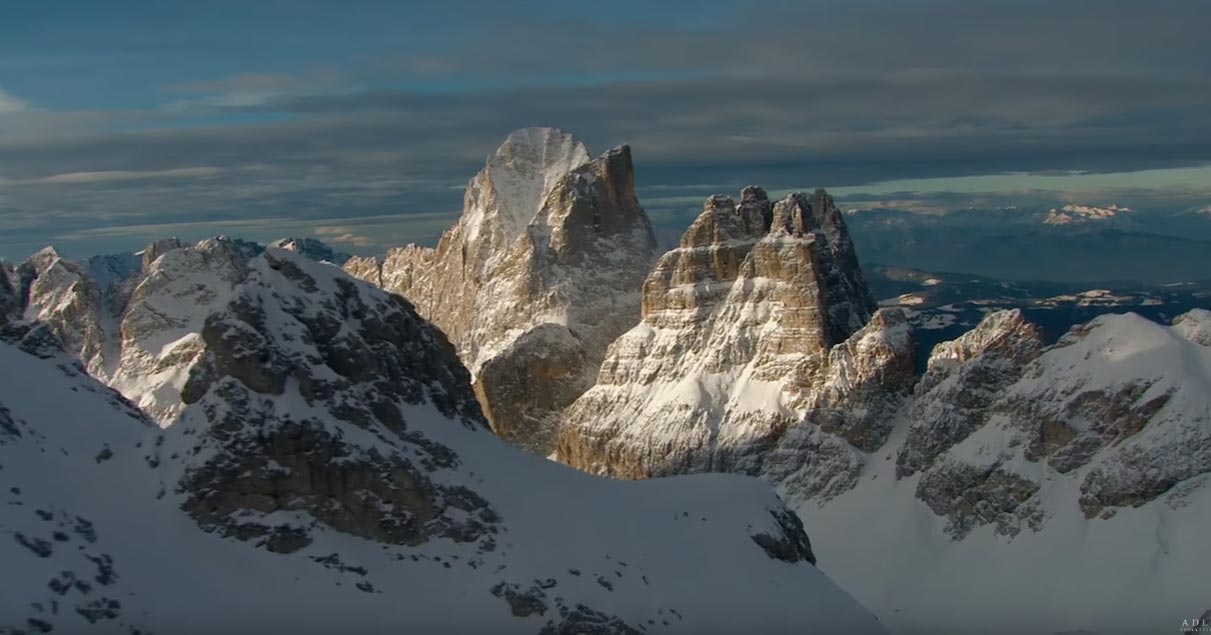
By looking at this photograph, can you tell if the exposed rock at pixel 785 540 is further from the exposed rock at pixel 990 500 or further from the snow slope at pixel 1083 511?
the exposed rock at pixel 990 500

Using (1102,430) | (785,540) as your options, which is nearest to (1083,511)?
(1102,430)

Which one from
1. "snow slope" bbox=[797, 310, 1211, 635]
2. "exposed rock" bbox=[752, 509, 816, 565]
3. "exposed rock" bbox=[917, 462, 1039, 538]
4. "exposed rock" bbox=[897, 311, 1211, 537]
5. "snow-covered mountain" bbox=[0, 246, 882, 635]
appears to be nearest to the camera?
"snow-covered mountain" bbox=[0, 246, 882, 635]

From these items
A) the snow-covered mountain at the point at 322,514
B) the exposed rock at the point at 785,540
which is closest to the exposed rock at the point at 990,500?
the exposed rock at the point at 785,540

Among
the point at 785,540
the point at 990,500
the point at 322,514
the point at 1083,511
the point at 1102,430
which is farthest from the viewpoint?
the point at 990,500

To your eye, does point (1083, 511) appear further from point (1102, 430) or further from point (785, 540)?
point (785, 540)

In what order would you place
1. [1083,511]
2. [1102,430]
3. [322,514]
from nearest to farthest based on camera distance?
[322,514], [1083,511], [1102,430]

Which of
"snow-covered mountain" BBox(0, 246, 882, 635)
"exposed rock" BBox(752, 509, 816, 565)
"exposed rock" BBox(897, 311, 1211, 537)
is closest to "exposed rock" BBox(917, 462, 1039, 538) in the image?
"exposed rock" BBox(897, 311, 1211, 537)

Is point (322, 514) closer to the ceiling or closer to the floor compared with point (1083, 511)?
closer to the ceiling

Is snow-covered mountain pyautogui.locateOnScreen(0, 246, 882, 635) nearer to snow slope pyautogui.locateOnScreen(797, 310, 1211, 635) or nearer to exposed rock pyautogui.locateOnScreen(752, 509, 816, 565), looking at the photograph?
exposed rock pyautogui.locateOnScreen(752, 509, 816, 565)
